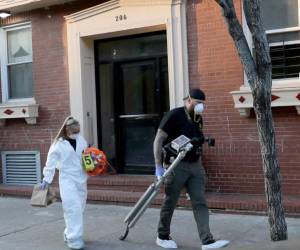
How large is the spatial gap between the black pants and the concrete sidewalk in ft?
1.36

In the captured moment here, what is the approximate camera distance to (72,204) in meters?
6.51

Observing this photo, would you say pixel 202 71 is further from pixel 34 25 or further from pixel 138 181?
pixel 34 25

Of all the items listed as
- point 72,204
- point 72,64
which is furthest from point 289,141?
point 72,64

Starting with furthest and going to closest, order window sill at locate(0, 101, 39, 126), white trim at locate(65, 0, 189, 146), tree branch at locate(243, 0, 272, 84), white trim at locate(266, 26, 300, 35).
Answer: window sill at locate(0, 101, 39, 126), white trim at locate(65, 0, 189, 146), white trim at locate(266, 26, 300, 35), tree branch at locate(243, 0, 272, 84)

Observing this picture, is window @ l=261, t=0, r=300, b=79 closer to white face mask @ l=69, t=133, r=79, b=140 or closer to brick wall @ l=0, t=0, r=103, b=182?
white face mask @ l=69, t=133, r=79, b=140

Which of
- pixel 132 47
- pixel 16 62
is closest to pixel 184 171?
A: pixel 132 47

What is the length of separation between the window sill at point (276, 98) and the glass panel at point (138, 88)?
6.71 ft

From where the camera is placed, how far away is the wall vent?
429 inches

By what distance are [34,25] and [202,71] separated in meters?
3.80

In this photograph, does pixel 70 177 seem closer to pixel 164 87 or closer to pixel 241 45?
pixel 241 45

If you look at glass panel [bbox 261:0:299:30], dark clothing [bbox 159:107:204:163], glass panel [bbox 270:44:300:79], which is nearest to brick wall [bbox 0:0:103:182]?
glass panel [bbox 261:0:299:30]

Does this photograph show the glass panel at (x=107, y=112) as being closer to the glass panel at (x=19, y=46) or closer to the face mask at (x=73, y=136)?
the glass panel at (x=19, y=46)

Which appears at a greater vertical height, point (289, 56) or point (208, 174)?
point (289, 56)

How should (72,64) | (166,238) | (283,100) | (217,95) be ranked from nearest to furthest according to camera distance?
1. (166,238)
2. (283,100)
3. (217,95)
4. (72,64)
